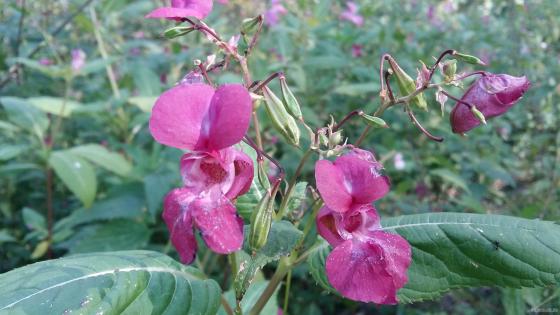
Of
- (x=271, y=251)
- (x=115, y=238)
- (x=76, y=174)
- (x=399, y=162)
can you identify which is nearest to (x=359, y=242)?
(x=271, y=251)

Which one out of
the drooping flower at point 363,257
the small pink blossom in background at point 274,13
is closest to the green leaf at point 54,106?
the small pink blossom in background at point 274,13

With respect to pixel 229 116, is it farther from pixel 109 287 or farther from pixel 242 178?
pixel 109 287

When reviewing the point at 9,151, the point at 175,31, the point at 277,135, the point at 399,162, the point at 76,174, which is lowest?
the point at 399,162

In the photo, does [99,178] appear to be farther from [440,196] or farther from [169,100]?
[169,100]

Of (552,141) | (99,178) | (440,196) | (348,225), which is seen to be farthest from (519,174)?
(348,225)

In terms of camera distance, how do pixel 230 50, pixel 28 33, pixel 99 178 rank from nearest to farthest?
1. pixel 230 50
2. pixel 99 178
3. pixel 28 33

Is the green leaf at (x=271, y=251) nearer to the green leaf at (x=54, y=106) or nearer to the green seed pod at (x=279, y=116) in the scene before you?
the green seed pod at (x=279, y=116)
